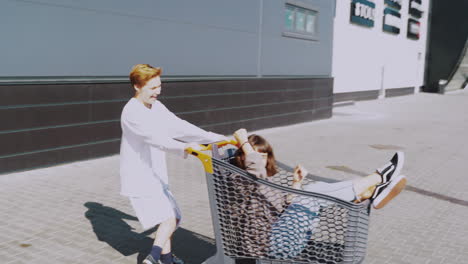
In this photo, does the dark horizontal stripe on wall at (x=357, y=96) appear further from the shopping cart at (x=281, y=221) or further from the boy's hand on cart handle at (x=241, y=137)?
the shopping cart at (x=281, y=221)

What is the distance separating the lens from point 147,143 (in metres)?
3.41

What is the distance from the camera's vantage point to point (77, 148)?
768 centimetres

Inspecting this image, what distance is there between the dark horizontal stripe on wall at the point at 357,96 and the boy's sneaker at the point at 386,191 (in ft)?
58.0

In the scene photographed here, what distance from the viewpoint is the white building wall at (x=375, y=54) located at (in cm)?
2089

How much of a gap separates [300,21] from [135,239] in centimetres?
1048

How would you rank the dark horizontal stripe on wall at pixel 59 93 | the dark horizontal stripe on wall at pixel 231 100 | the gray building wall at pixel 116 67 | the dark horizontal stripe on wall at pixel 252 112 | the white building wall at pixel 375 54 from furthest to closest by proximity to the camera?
1. the white building wall at pixel 375 54
2. the dark horizontal stripe on wall at pixel 252 112
3. the dark horizontal stripe on wall at pixel 231 100
4. the gray building wall at pixel 116 67
5. the dark horizontal stripe on wall at pixel 59 93

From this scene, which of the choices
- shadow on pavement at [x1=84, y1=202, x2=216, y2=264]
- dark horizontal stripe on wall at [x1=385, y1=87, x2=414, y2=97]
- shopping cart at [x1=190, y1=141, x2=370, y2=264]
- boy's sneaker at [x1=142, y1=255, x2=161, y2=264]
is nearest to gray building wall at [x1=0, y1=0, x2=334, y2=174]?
shadow on pavement at [x1=84, y1=202, x2=216, y2=264]

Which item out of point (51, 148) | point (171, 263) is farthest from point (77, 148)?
point (171, 263)

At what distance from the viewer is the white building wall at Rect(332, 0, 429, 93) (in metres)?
20.9

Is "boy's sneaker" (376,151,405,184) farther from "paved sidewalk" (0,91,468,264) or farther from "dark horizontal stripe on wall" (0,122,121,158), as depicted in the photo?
"dark horizontal stripe on wall" (0,122,121,158)

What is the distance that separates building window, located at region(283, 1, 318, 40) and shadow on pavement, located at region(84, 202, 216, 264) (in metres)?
9.05

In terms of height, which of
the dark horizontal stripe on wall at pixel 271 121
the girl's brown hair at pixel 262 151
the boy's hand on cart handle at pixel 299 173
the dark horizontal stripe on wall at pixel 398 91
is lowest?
the dark horizontal stripe on wall at pixel 271 121

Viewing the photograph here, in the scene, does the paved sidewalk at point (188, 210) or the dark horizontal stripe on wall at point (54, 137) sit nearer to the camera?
the paved sidewalk at point (188, 210)

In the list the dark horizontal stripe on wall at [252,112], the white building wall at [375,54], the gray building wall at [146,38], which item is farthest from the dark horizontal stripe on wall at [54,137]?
the white building wall at [375,54]
